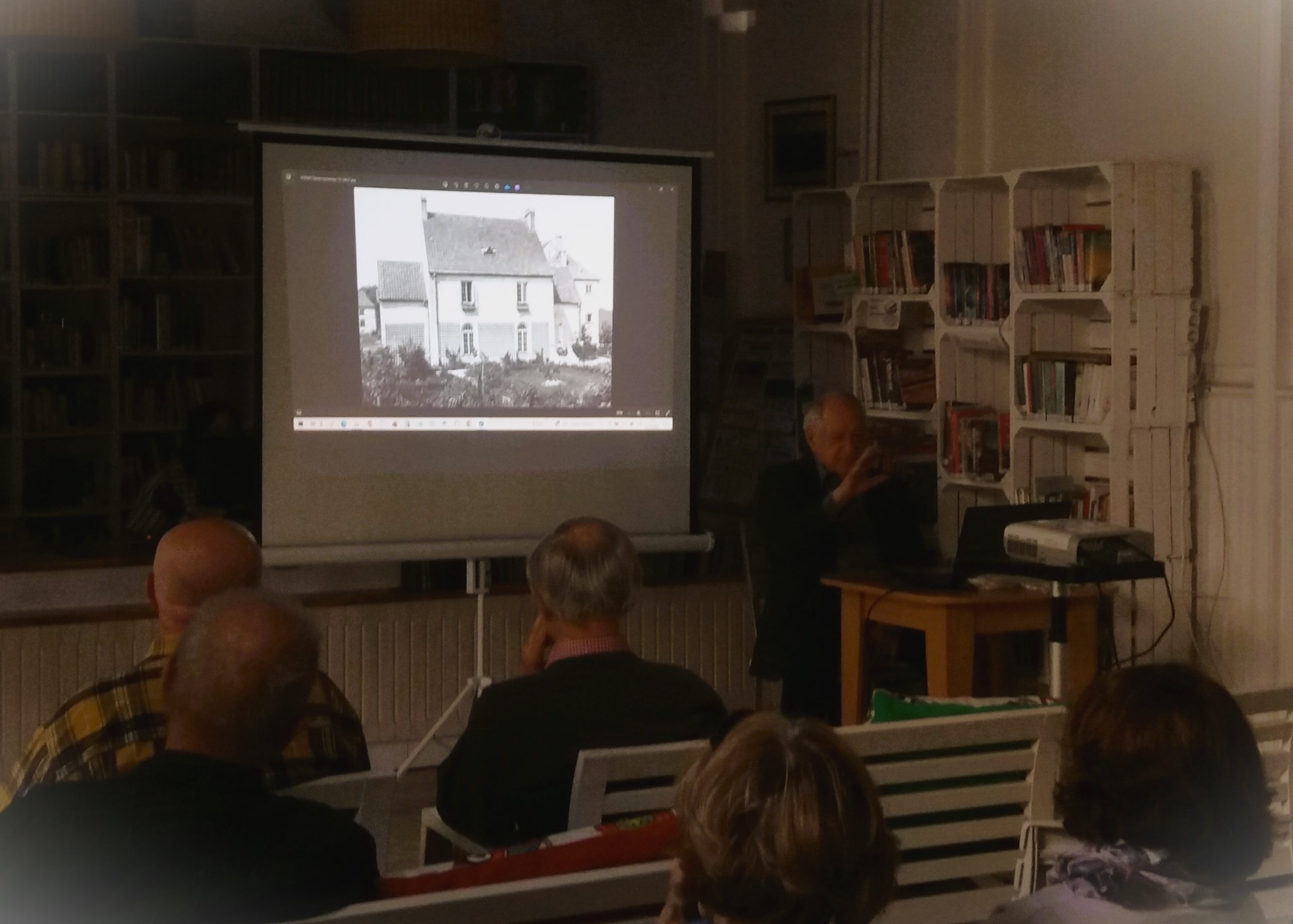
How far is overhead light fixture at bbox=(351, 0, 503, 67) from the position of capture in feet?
14.0

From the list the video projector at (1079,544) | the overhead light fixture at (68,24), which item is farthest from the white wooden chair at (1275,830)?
the overhead light fixture at (68,24)

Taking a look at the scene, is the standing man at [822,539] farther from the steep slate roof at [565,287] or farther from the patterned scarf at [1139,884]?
the patterned scarf at [1139,884]

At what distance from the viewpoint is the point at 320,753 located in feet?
8.23

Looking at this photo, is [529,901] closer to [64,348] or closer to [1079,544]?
[1079,544]

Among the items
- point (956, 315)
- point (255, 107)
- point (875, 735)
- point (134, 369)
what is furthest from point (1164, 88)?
point (134, 369)

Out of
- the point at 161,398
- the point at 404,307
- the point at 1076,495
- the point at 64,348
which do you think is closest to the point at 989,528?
the point at 1076,495

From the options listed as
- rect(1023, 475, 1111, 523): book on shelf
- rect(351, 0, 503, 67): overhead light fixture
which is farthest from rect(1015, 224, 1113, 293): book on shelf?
rect(351, 0, 503, 67): overhead light fixture

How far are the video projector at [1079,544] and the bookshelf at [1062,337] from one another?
513 mm

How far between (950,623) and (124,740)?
2.55 meters

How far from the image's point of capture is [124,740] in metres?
2.42

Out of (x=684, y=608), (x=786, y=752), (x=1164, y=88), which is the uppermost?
(x=1164, y=88)

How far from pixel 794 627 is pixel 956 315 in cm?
120

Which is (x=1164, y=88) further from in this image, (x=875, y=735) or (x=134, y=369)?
(x=134, y=369)

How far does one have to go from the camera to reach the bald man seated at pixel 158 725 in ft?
7.87
